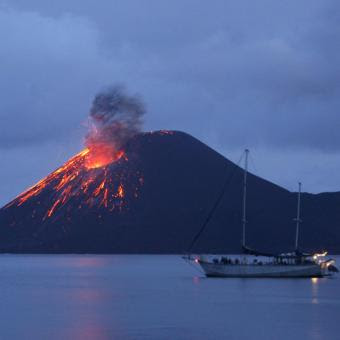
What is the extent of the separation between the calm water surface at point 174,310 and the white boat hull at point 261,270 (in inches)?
32.9

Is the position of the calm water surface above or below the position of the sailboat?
below

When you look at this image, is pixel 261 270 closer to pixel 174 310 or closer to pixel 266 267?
pixel 266 267

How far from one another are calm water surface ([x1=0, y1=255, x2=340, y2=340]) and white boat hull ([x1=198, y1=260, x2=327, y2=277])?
0.84 meters

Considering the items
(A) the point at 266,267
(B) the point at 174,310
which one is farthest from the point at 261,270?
(B) the point at 174,310

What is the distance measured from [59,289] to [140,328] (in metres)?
40.1

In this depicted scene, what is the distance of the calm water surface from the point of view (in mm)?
58181

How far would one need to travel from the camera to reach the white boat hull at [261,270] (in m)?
106

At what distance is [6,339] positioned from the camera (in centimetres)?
5534

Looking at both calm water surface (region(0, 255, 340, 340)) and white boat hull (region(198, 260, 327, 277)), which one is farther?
white boat hull (region(198, 260, 327, 277))

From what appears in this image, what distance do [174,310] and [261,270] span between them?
1386 inches

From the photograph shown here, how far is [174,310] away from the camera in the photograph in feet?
235

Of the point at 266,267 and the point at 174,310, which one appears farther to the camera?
the point at 266,267

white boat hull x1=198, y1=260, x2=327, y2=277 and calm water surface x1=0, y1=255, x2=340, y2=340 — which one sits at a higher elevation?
white boat hull x1=198, y1=260, x2=327, y2=277

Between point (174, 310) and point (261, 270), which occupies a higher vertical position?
point (261, 270)
